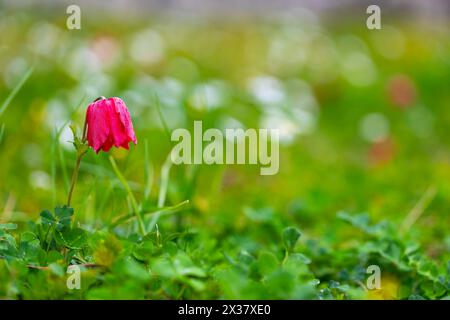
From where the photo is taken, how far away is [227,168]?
264 centimetres

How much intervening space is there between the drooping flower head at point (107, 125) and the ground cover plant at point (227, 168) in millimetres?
23

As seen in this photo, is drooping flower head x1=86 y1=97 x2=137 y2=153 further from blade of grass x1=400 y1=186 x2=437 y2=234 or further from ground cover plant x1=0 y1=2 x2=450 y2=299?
blade of grass x1=400 y1=186 x2=437 y2=234

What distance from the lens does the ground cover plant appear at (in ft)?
4.03

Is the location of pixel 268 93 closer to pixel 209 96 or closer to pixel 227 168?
pixel 209 96

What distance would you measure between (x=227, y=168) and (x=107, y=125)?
4.66 ft

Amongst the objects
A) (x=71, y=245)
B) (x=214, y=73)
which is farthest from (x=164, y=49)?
(x=71, y=245)

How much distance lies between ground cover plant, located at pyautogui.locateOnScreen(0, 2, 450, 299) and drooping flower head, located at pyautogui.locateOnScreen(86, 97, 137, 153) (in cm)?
2

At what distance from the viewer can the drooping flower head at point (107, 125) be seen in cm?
123

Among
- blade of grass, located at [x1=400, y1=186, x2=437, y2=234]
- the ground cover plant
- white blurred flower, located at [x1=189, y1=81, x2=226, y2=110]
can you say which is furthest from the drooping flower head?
white blurred flower, located at [x1=189, y1=81, x2=226, y2=110]

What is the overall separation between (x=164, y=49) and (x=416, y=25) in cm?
240

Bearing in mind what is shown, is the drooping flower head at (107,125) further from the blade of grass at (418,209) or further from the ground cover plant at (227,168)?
the blade of grass at (418,209)

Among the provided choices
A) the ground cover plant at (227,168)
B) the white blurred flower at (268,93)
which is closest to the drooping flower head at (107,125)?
the ground cover plant at (227,168)

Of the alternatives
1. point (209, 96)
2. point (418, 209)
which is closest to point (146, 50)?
point (209, 96)

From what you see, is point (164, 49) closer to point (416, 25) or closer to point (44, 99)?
point (44, 99)
